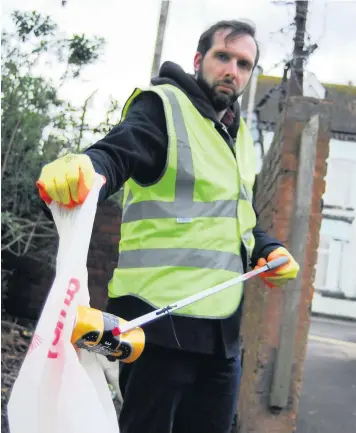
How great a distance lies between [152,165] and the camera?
6.24 feet

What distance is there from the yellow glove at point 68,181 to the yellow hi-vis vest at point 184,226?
1.60 ft

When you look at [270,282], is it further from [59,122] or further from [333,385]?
[59,122]

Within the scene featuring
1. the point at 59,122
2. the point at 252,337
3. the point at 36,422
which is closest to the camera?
the point at 36,422

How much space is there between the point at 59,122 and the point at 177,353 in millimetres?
4380

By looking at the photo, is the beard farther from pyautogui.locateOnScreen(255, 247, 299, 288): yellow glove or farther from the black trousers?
the black trousers

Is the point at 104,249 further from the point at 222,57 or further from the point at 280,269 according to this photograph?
the point at 222,57

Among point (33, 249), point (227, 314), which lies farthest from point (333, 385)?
point (227, 314)

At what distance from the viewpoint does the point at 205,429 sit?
6.59ft

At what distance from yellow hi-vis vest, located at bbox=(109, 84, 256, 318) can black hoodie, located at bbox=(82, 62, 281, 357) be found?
27mm

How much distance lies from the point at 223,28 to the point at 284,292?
157 centimetres

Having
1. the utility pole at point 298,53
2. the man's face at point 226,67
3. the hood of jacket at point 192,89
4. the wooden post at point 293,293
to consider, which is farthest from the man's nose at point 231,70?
the utility pole at point 298,53

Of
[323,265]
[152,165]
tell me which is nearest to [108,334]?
[152,165]

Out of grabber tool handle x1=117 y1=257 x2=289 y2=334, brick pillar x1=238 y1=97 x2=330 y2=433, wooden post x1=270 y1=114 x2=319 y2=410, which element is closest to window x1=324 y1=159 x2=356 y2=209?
brick pillar x1=238 y1=97 x2=330 y2=433

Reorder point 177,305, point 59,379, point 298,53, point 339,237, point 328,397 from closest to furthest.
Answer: point 59,379 → point 177,305 → point 328,397 → point 298,53 → point 339,237
